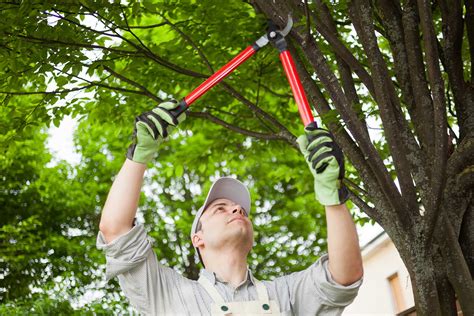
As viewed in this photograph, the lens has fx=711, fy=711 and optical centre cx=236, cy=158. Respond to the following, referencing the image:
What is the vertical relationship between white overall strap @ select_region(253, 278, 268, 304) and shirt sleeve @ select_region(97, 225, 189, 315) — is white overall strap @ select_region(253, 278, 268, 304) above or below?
below

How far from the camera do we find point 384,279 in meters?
17.7

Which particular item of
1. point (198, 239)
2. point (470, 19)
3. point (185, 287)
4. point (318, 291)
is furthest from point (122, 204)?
point (470, 19)

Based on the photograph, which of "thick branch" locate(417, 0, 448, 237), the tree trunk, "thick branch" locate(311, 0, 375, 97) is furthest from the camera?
"thick branch" locate(311, 0, 375, 97)

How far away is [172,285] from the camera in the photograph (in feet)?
8.91

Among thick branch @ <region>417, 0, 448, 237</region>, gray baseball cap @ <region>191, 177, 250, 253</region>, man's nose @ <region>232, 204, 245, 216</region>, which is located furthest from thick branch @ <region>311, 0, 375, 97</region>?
man's nose @ <region>232, 204, 245, 216</region>

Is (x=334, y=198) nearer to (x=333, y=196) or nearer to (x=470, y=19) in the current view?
(x=333, y=196)

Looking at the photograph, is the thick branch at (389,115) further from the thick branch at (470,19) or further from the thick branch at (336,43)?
the thick branch at (470,19)

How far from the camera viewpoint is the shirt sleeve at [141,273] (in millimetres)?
2561

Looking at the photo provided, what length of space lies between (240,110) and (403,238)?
320 cm

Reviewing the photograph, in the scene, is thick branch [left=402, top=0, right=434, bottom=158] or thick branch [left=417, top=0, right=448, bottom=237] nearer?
thick branch [left=417, top=0, right=448, bottom=237]

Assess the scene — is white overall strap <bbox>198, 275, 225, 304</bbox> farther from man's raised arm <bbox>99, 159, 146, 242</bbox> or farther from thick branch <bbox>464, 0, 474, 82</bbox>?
thick branch <bbox>464, 0, 474, 82</bbox>

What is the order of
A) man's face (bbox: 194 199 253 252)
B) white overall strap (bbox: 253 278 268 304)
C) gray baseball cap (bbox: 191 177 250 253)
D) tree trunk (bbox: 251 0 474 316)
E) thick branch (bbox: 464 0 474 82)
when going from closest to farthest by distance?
white overall strap (bbox: 253 278 268 304)
man's face (bbox: 194 199 253 252)
gray baseball cap (bbox: 191 177 250 253)
tree trunk (bbox: 251 0 474 316)
thick branch (bbox: 464 0 474 82)

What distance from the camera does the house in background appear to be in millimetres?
16688

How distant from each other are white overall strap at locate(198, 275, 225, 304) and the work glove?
1.69 ft
